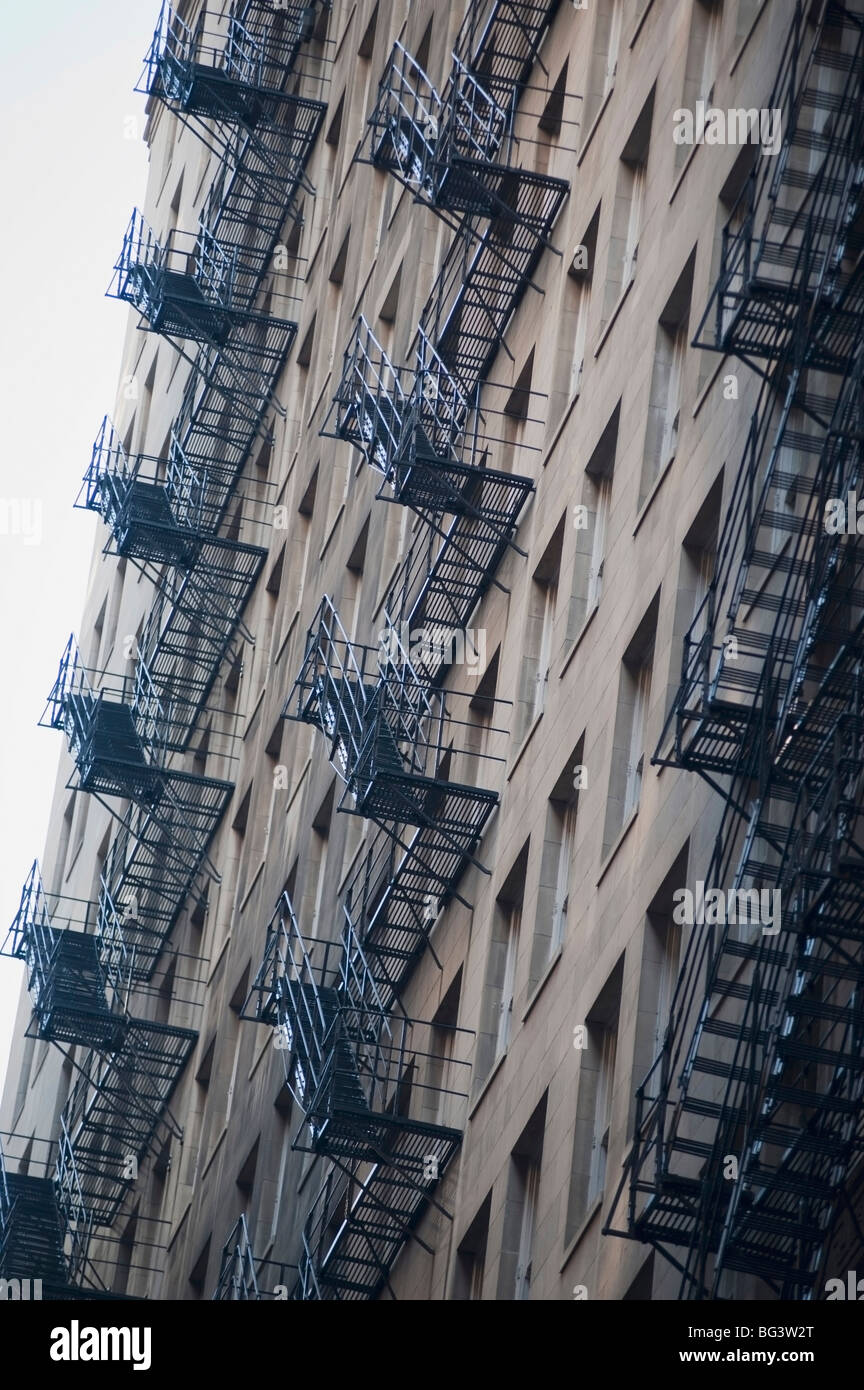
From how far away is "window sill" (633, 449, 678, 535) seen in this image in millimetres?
30547

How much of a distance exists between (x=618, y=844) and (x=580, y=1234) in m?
3.80

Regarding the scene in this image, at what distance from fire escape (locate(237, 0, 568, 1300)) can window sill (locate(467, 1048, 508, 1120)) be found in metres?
0.43

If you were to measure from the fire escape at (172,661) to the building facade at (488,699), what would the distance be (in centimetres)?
15

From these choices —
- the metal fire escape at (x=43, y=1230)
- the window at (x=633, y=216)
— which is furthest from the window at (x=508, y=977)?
the metal fire escape at (x=43, y=1230)

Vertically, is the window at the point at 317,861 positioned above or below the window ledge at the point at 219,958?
below

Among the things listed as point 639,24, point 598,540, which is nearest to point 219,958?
point 598,540

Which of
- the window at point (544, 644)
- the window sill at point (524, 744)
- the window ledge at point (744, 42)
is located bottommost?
the window sill at point (524, 744)

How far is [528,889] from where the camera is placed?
107 ft

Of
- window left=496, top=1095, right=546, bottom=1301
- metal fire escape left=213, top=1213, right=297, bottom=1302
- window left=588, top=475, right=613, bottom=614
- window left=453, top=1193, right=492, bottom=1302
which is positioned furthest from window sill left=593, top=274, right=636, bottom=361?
metal fire escape left=213, top=1213, right=297, bottom=1302

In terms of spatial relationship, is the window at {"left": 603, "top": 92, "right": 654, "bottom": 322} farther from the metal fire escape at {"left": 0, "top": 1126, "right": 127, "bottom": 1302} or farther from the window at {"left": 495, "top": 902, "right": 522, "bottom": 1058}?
the metal fire escape at {"left": 0, "top": 1126, "right": 127, "bottom": 1302}

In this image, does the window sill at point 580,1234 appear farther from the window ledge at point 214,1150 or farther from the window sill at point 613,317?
the window ledge at point 214,1150

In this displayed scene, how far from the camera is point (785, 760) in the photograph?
23969 millimetres

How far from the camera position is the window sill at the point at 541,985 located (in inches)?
1225

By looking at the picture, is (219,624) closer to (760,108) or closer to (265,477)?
(265,477)
